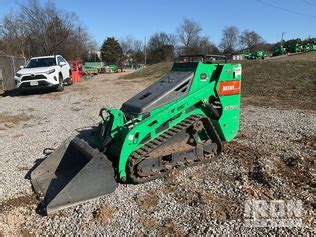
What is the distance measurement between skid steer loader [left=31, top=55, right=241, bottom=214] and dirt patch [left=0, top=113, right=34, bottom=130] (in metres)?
4.91

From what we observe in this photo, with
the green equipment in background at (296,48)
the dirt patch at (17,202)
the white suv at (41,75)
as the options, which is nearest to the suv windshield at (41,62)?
the white suv at (41,75)

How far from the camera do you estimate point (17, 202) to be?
4602 mm

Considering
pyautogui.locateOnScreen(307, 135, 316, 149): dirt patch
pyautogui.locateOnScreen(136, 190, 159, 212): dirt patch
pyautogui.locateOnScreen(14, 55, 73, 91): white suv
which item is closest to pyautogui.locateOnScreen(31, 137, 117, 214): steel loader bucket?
pyautogui.locateOnScreen(136, 190, 159, 212): dirt patch

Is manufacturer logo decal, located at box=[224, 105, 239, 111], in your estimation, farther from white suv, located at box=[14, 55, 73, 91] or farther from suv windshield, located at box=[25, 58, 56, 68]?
suv windshield, located at box=[25, 58, 56, 68]

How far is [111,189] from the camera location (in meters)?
4.62

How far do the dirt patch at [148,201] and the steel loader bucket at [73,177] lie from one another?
0.40 metres

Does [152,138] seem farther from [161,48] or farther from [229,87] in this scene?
[161,48]

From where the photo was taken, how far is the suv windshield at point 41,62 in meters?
17.0

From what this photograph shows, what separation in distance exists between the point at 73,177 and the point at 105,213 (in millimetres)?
643

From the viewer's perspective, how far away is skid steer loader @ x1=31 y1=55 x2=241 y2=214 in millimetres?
4535

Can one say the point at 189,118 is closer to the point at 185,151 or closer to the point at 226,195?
the point at 185,151

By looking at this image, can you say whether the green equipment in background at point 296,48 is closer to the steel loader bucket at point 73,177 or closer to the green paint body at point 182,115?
the green paint body at point 182,115

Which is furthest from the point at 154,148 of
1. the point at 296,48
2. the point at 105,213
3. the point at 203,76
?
the point at 296,48

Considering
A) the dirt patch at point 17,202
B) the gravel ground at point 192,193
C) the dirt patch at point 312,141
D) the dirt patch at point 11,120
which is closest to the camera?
the gravel ground at point 192,193
